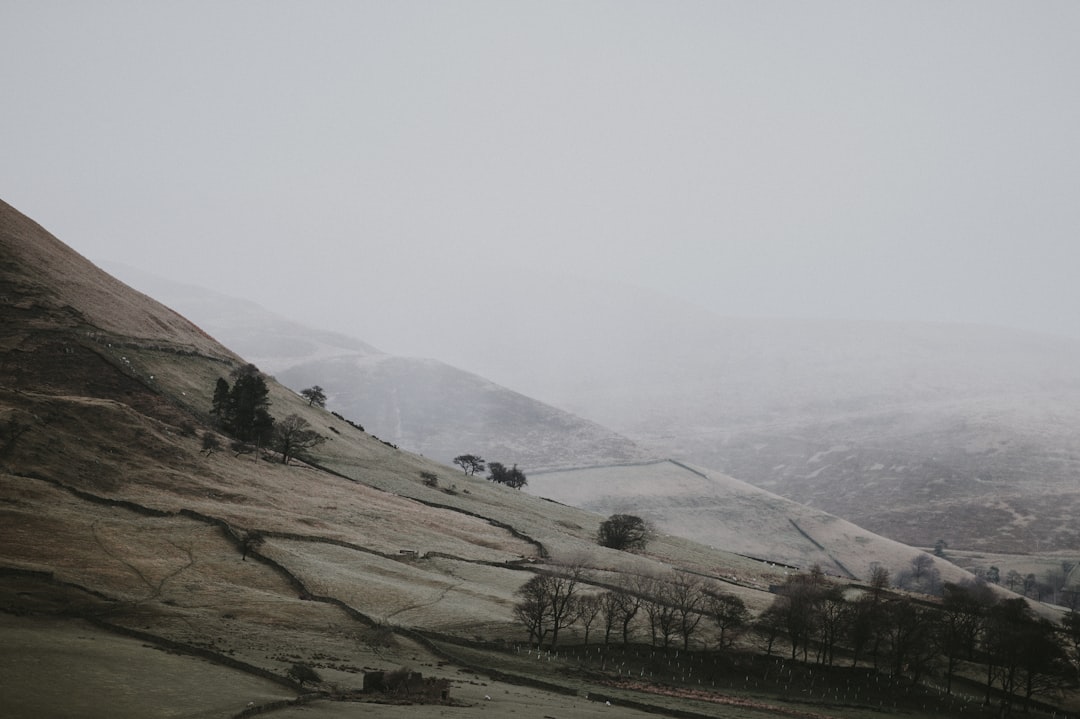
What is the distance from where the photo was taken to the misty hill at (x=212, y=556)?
147ft

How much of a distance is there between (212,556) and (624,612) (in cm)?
4087

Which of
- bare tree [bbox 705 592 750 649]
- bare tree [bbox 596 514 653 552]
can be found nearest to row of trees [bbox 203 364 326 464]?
bare tree [bbox 596 514 653 552]

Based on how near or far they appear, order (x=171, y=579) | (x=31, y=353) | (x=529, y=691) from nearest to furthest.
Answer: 1. (x=529, y=691)
2. (x=171, y=579)
3. (x=31, y=353)

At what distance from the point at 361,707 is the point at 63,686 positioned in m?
14.8

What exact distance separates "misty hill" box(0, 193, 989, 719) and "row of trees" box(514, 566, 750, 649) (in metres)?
2.30

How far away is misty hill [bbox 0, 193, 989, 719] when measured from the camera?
147ft

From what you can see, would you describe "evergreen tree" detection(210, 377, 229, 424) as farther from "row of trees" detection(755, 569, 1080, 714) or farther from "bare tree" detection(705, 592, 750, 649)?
"row of trees" detection(755, 569, 1080, 714)

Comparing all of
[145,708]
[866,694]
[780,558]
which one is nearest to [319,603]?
[145,708]

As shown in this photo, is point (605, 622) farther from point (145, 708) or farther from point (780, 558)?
point (780, 558)

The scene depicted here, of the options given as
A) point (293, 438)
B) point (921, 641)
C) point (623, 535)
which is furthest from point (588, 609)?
point (293, 438)

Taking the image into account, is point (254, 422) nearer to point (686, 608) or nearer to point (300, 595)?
point (300, 595)

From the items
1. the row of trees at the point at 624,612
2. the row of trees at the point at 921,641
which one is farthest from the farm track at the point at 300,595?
the row of trees at the point at 921,641

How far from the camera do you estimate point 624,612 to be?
254 feet

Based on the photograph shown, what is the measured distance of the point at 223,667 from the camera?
46.6 metres
